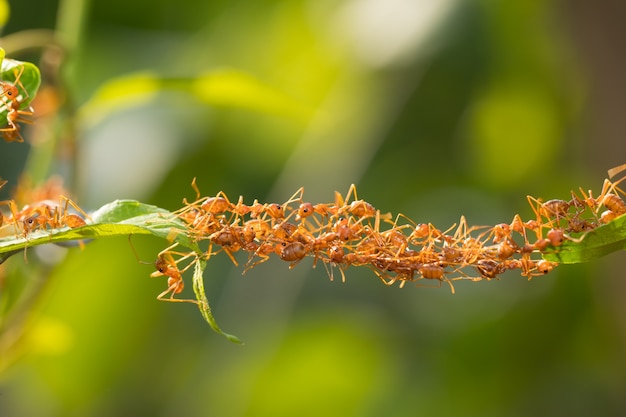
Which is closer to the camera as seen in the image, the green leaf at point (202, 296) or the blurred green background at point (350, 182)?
the green leaf at point (202, 296)

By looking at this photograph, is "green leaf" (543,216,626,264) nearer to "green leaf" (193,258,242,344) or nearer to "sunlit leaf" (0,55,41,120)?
"green leaf" (193,258,242,344)

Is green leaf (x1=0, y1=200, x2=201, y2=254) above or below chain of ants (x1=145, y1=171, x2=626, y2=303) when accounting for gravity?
below

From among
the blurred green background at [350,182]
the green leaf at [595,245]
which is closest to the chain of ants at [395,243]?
the green leaf at [595,245]

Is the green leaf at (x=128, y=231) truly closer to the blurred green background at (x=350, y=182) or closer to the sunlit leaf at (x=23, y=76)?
the sunlit leaf at (x=23, y=76)

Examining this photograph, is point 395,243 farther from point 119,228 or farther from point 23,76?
point 23,76

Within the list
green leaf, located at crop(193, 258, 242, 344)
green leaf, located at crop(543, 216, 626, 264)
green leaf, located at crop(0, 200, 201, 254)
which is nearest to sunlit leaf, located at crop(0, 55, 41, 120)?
green leaf, located at crop(0, 200, 201, 254)

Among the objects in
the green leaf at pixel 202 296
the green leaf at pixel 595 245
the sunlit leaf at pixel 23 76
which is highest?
the green leaf at pixel 595 245

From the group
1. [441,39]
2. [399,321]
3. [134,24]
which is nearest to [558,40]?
[441,39]

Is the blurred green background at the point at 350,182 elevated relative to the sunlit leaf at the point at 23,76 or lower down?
elevated
